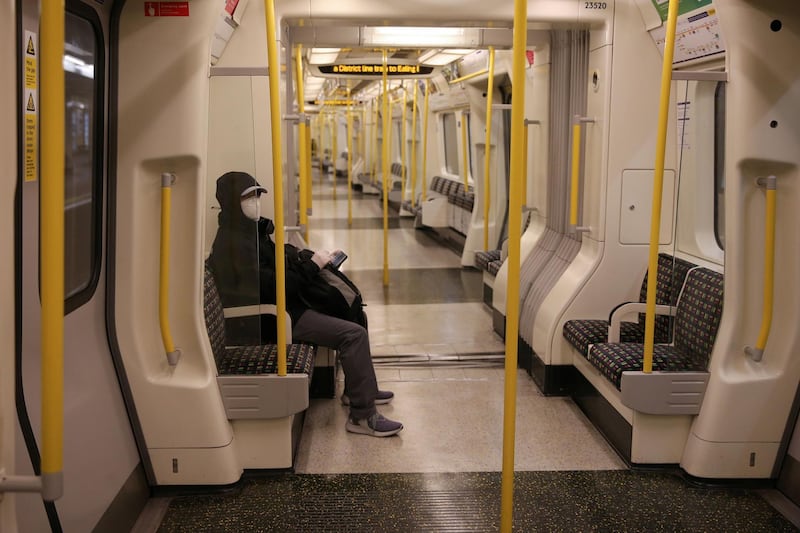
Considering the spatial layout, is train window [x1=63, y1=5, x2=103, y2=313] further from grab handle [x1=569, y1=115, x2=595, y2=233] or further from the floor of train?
grab handle [x1=569, y1=115, x2=595, y2=233]

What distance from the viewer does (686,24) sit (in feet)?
14.3

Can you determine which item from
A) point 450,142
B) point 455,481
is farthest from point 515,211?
point 450,142

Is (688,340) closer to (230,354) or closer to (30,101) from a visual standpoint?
(230,354)

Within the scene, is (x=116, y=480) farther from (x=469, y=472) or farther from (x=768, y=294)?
(x=768, y=294)

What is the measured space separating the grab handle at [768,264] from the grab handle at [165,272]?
2.70 metres

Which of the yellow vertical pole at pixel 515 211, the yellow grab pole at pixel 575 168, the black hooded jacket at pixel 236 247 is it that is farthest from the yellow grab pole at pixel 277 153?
the yellow grab pole at pixel 575 168

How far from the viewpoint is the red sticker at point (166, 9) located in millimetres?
3424

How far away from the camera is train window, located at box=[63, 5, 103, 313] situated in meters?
3.10

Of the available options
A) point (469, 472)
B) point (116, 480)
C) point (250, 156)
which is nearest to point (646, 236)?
point (469, 472)

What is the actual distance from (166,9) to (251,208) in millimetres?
947

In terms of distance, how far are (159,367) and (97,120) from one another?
115cm

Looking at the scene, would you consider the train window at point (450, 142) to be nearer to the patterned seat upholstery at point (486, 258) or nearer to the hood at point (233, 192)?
the patterned seat upholstery at point (486, 258)

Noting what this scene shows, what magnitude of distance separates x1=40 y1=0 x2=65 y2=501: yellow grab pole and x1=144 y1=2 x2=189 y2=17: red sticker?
1836 millimetres

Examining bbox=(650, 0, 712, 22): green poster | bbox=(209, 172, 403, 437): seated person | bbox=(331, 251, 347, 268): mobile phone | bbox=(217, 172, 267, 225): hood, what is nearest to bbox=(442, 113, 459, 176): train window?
bbox=(331, 251, 347, 268): mobile phone
